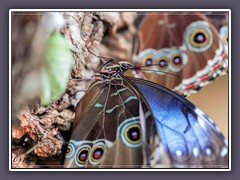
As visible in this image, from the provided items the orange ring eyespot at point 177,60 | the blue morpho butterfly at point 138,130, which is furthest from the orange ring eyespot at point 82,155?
the orange ring eyespot at point 177,60

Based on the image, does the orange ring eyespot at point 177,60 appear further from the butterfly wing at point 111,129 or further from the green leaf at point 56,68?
the green leaf at point 56,68

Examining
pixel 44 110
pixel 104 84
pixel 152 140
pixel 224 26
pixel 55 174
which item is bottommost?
pixel 55 174

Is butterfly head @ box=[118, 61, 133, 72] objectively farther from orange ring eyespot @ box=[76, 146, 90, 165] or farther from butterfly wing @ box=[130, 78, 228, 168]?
orange ring eyespot @ box=[76, 146, 90, 165]

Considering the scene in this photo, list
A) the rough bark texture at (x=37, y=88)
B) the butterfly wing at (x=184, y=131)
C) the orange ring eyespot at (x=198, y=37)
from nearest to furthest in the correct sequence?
the butterfly wing at (x=184, y=131) < the rough bark texture at (x=37, y=88) < the orange ring eyespot at (x=198, y=37)

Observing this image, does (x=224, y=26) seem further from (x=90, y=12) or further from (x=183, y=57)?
(x=90, y=12)

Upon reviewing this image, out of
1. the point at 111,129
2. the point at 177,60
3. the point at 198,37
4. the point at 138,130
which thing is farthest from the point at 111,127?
the point at 198,37
